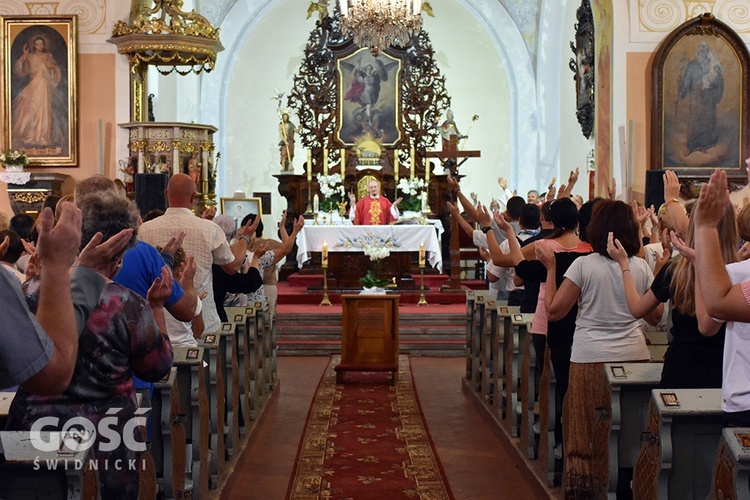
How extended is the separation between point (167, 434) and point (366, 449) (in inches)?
111

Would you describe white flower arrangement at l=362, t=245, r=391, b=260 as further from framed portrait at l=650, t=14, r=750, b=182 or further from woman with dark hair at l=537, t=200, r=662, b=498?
woman with dark hair at l=537, t=200, r=662, b=498

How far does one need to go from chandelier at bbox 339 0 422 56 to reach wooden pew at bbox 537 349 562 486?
7367mm

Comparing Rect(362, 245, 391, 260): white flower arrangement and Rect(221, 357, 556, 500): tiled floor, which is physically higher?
Rect(362, 245, 391, 260): white flower arrangement

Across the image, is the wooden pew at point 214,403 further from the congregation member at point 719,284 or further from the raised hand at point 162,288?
the congregation member at point 719,284

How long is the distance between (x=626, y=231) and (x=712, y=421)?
141 cm

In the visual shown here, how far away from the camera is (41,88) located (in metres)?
13.1

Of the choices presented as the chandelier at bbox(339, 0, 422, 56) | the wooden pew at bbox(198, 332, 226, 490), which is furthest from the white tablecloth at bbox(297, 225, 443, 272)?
the wooden pew at bbox(198, 332, 226, 490)

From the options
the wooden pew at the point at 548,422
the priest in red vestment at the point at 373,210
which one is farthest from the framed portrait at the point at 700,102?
the wooden pew at the point at 548,422

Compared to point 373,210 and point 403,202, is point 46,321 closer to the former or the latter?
point 373,210

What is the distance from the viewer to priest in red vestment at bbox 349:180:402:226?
15.9 metres

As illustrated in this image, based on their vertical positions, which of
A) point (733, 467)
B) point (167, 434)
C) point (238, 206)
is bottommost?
point (167, 434)

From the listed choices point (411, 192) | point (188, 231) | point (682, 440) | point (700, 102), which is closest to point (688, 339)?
point (682, 440)

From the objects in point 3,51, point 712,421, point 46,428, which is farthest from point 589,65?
point 46,428

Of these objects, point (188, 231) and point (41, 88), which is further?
point (41, 88)
